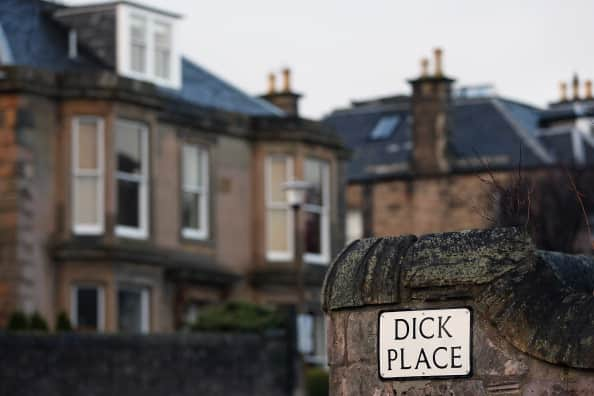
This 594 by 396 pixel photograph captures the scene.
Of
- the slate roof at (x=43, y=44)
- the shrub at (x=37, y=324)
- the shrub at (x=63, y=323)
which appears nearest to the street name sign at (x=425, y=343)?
the shrub at (x=37, y=324)

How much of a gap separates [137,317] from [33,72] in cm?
543

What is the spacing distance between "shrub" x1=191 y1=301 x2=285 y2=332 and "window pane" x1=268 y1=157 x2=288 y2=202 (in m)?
7.89

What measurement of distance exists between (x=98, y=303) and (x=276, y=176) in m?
7.42

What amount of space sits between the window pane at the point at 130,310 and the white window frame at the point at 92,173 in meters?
1.47

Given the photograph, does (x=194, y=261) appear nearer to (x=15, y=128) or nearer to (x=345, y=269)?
(x=15, y=128)

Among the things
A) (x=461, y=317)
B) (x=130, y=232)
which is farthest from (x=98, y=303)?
(x=461, y=317)

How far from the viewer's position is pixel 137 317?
132 feet

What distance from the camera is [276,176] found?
4488 cm

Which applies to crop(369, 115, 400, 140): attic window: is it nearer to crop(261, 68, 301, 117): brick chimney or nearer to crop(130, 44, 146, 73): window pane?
crop(261, 68, 301, 117): brick chimney

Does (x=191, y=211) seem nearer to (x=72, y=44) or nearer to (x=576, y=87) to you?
(x=72, y=44)

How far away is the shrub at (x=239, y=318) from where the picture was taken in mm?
36250

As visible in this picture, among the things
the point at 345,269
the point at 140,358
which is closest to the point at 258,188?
the point at 140,358

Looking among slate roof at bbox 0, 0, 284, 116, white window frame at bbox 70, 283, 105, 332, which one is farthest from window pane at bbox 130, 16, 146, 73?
white window frame at bbox 70, 283, 105, 332

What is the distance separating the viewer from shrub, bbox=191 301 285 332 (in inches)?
1427
